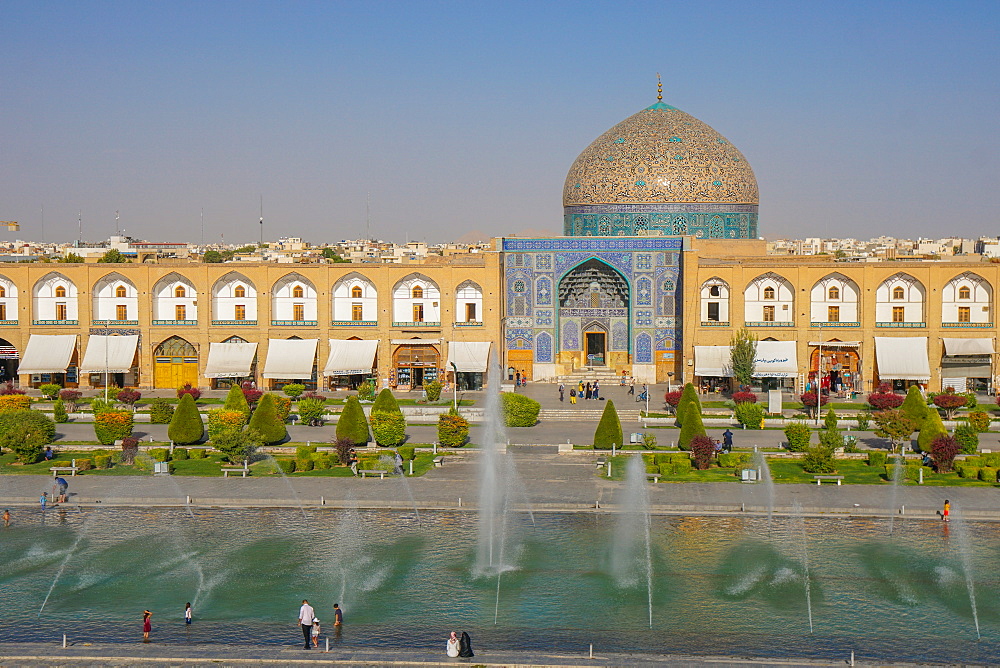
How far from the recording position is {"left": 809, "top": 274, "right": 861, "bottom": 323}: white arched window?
43781 mm

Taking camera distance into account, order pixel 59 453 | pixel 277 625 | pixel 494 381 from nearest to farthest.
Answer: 1. pixel 277 625
2. pixel 59 453
3. pixel 494 381

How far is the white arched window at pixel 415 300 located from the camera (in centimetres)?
4500

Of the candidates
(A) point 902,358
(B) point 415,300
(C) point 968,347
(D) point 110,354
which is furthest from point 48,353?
(C) point 968,347

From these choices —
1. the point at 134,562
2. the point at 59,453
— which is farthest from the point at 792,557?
the point at 59,453

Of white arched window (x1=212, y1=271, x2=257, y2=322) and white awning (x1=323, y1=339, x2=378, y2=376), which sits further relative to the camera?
white arched window (x1=212, y1=271, x2=257, y2=322)

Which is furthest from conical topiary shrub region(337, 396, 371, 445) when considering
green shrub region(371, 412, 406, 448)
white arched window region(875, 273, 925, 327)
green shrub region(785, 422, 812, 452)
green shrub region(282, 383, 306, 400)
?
white arched window region(875, 273, 925, 327)

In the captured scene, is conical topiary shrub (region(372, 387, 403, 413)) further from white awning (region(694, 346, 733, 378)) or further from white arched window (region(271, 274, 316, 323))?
white awning (region(694, 346, 733, 378))

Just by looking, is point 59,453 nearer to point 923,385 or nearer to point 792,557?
point 792,557

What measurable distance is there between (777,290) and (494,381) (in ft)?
36.2

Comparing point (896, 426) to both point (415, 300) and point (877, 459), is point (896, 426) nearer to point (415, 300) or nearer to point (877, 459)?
point (877, 459)

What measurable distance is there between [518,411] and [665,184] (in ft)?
52.3

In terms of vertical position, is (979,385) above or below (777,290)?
below

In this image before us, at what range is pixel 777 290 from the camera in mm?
44094

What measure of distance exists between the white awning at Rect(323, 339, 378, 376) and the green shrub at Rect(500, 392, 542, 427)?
9669mm
